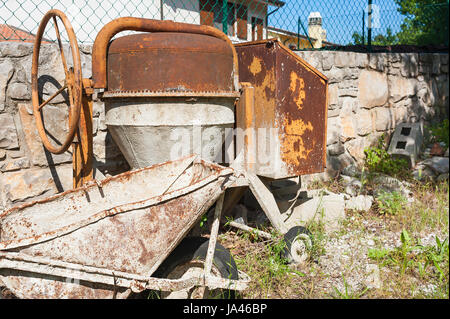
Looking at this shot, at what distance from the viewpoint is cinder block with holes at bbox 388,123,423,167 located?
536cm

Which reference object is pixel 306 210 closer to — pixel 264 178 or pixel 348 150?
pixel 264 178

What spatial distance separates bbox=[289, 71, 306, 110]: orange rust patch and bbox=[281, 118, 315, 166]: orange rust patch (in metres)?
0.16

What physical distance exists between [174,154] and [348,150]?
10.2 feet

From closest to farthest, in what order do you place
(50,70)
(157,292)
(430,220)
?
(157,292), (50,70), (430,220)

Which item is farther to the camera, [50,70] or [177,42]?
[50,70]

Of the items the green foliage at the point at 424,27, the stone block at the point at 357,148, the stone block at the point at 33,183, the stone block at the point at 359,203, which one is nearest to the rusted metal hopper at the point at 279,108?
the stone block at the point at 359,203

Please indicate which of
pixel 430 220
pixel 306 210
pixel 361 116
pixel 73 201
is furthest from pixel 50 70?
pixel 361 116

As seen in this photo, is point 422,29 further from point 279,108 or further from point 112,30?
point 112,30

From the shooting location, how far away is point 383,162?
17.3 ft


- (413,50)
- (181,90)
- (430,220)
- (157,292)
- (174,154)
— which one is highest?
(413,50)

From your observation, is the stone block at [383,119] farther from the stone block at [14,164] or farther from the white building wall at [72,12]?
the stone block at [14,164]

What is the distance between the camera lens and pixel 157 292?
2600mm

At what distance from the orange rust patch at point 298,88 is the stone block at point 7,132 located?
7.17ft

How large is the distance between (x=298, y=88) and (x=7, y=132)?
2.30m
